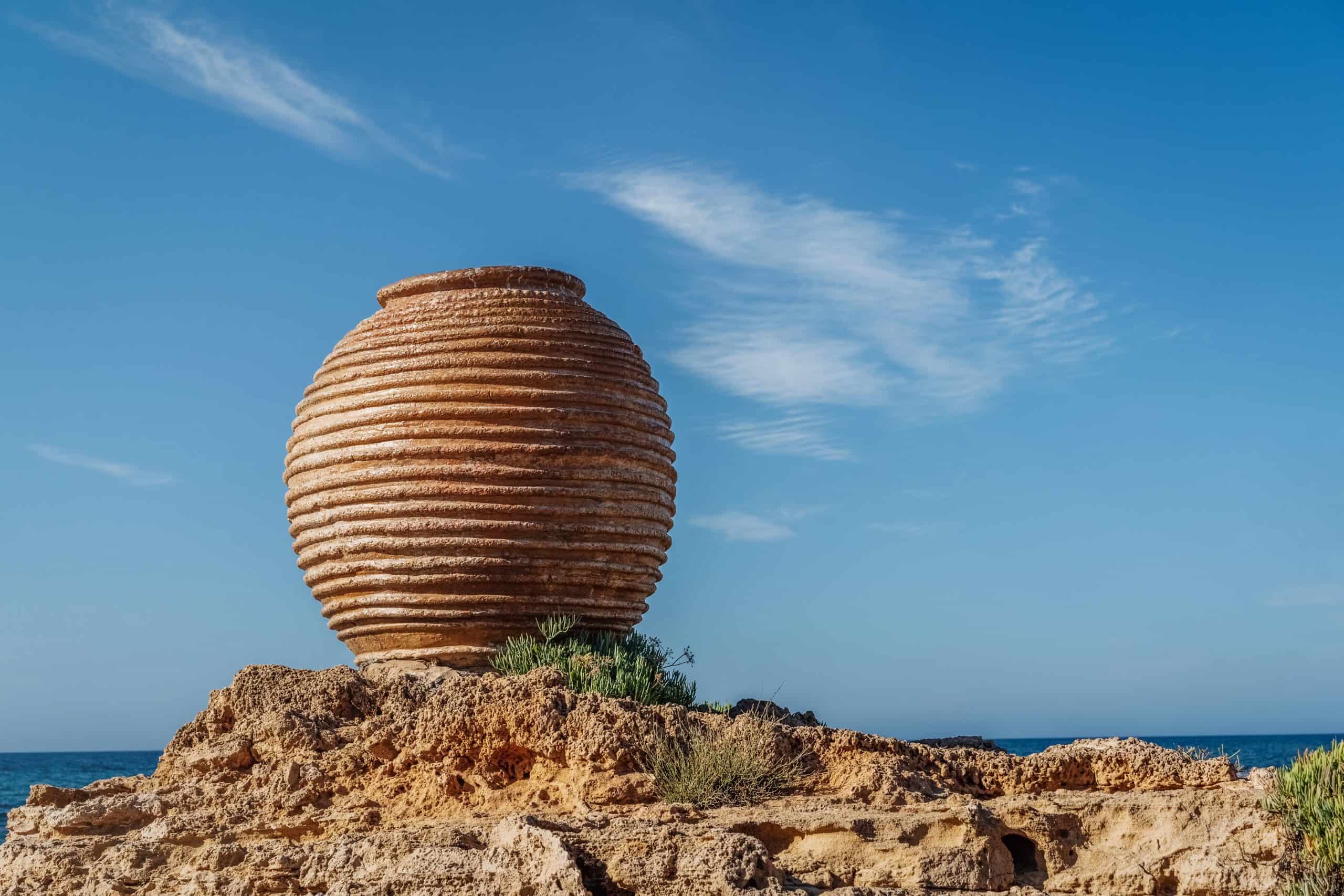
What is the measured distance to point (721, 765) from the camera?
7.17m

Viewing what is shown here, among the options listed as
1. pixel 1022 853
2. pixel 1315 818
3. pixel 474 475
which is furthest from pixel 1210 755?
pixel 474 475

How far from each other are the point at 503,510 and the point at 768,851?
316 centimetres

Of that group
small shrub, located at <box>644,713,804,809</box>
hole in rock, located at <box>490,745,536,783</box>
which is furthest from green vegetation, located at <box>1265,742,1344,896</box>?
hole in rock, located at <box>490,745,536,783</box>

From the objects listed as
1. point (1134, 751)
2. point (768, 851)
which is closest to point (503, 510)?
point (768, 851)

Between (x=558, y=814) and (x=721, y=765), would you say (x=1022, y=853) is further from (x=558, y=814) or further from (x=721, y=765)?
(x=558, y=814)

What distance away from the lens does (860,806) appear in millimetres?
7059

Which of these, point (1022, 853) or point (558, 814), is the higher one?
point (558, 814)

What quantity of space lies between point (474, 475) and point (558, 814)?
8.36 feet

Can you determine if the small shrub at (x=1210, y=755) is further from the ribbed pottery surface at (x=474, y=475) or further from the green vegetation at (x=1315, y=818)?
the ribbed pottery surface at (x=474, y=475)

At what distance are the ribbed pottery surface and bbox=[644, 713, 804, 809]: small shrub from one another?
6.24ft

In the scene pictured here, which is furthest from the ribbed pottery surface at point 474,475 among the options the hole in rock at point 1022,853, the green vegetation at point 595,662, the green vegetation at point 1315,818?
the green vegetation at point 1315,818

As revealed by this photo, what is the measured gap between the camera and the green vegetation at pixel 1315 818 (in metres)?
6.66

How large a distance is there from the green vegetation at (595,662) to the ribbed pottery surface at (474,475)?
152 millimetres

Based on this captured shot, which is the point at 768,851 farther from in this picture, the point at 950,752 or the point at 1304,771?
the point at 1304,771
